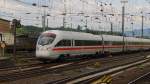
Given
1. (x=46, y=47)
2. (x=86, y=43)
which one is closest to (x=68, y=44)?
(x=46, y=47)

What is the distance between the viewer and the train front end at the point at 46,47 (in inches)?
1337

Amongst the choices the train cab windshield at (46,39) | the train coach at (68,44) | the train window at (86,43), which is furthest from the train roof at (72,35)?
the train cab windshield at (46,39)

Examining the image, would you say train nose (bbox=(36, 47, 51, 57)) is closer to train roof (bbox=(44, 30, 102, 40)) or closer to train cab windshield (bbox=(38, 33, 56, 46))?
train cab windshield (bbox=(38, 33, 56, 46))

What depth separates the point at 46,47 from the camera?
34.2m

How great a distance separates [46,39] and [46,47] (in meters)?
1.10

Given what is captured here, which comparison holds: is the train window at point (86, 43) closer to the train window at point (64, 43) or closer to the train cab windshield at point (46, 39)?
the train window at point (64, 43)

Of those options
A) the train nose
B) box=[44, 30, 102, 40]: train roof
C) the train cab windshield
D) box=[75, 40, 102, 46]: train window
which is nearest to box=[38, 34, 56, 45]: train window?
the train cab windshield

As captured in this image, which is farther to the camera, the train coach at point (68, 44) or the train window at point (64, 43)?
the train window at point (64, 43)

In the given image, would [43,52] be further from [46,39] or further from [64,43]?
[64,43]

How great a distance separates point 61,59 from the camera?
36.0 metres

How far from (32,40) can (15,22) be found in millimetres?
20634

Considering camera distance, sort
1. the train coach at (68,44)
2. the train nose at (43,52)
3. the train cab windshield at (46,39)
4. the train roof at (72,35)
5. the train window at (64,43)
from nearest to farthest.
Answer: the train nose at (43,52) < the train coach at (68,44) < the train cab windshield at (46,39) < the train window at (64,43) < the train roof at (72,35)

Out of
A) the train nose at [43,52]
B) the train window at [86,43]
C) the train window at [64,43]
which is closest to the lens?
the train nose at [43,52]

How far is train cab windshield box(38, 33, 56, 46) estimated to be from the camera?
34594mm
